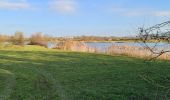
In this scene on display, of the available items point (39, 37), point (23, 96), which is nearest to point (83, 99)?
point (23, 96)

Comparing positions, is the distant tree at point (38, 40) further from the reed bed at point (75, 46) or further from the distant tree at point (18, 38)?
the reed bed at point (75, 46)

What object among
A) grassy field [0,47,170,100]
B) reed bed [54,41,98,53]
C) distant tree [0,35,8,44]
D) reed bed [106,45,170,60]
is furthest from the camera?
distant tree [0,35,8,44]

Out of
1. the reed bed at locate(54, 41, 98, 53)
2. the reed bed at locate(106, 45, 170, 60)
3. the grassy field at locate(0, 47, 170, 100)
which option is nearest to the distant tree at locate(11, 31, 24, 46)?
the reed bed at locate(54, 41, 98, 53)

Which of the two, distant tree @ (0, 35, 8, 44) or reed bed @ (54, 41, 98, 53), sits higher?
distant tree @ (0, 35, 8, 44)

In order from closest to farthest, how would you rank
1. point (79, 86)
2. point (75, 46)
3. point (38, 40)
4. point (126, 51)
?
1. point (79, 86)
2. point (126, 51)
3. point (75, 46)
4. point (38, 40)

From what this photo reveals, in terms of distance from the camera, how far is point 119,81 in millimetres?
14922

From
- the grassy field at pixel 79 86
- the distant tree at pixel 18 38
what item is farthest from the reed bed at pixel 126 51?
the distant tree at pixel 18 38

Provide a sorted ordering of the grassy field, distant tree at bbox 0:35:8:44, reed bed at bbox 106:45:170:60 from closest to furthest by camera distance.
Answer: the grassy field, reed bed at bbox 106:45:170:60, distant tree at bbox 0:35:8:44

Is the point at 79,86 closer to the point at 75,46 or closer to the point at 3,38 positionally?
the point at 75,46

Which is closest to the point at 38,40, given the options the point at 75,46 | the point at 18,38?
the point at 18,38

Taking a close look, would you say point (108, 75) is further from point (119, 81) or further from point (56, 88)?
point (56, 88)

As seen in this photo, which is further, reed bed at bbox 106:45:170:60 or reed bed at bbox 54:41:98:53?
reed bed at bbox 54:41:98:53

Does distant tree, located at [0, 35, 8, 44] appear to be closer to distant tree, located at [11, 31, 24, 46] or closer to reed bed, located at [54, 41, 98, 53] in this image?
distant tree, located at [11, 31, 24, 46]

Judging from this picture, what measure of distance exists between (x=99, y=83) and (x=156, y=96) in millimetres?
3436
